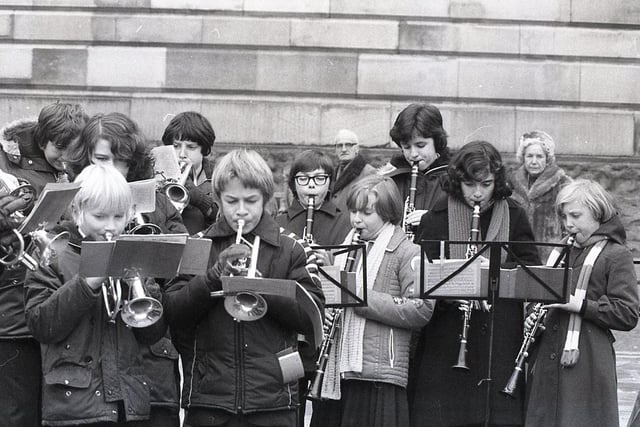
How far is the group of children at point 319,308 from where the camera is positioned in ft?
18.7

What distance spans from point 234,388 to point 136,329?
19.6 inches

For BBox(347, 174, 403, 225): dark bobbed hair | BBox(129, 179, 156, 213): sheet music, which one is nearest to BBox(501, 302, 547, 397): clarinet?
BBox(347, 174, 403, 225): dark bobbed hair

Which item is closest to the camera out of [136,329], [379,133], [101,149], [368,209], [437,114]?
[136,329]

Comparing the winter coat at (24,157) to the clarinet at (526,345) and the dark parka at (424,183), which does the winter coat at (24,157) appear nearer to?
the dark parka at (424,183)

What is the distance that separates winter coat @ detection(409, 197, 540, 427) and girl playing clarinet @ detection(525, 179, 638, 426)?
0.53 feet

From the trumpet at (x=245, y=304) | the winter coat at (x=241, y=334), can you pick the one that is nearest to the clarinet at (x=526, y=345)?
the winter coat at (x=241, y=334)

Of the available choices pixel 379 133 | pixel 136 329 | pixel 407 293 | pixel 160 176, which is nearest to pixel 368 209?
pixel 407 293

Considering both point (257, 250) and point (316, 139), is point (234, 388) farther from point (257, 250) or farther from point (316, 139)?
point (316, 139)

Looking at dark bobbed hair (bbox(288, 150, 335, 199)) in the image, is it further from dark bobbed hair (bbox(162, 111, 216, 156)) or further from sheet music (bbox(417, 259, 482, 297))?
sheet music (bbox(417, 259, 482, 297))

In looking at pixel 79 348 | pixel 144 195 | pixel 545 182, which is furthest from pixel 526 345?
pixel 545 182

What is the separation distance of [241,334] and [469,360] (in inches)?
62.7

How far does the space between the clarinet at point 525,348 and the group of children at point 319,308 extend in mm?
63

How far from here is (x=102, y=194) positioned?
5730 mm

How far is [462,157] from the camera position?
23.4 ft
